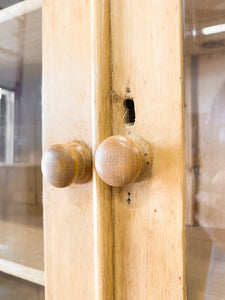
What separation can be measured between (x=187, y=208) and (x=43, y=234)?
0.22 metres

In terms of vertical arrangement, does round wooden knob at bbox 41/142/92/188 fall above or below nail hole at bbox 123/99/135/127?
below

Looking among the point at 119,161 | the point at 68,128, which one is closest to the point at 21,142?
the point at 68,128

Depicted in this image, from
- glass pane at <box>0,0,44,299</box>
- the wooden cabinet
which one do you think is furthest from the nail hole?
glass pane at <box>0,0,44,299</box>

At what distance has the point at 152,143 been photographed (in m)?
0.29

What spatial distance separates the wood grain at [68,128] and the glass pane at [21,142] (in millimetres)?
30

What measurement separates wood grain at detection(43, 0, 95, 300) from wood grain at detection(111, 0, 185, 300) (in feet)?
0.13

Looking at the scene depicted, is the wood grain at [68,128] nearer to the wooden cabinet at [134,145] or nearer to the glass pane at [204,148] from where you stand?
the wooden cabinet at [134,145]

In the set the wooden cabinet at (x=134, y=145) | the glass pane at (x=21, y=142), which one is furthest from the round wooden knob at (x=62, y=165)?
the glass pane at (x=21, y=142)

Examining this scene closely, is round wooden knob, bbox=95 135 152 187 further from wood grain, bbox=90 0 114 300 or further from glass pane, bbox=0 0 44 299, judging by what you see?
glass pane, bbox=0 0 44 299

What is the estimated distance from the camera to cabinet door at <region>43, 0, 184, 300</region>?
28 cm

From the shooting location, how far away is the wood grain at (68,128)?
0.33 metres

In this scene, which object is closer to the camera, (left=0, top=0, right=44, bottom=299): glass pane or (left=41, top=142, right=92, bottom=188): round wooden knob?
(left=41, top=142, right=92, bottom=188): round wooden knob

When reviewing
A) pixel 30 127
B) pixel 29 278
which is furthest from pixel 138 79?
pixel 29 278

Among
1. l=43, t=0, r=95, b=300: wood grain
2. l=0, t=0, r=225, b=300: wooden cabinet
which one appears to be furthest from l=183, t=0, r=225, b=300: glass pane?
l=43, t=0, r=95, b=300: wood grain
